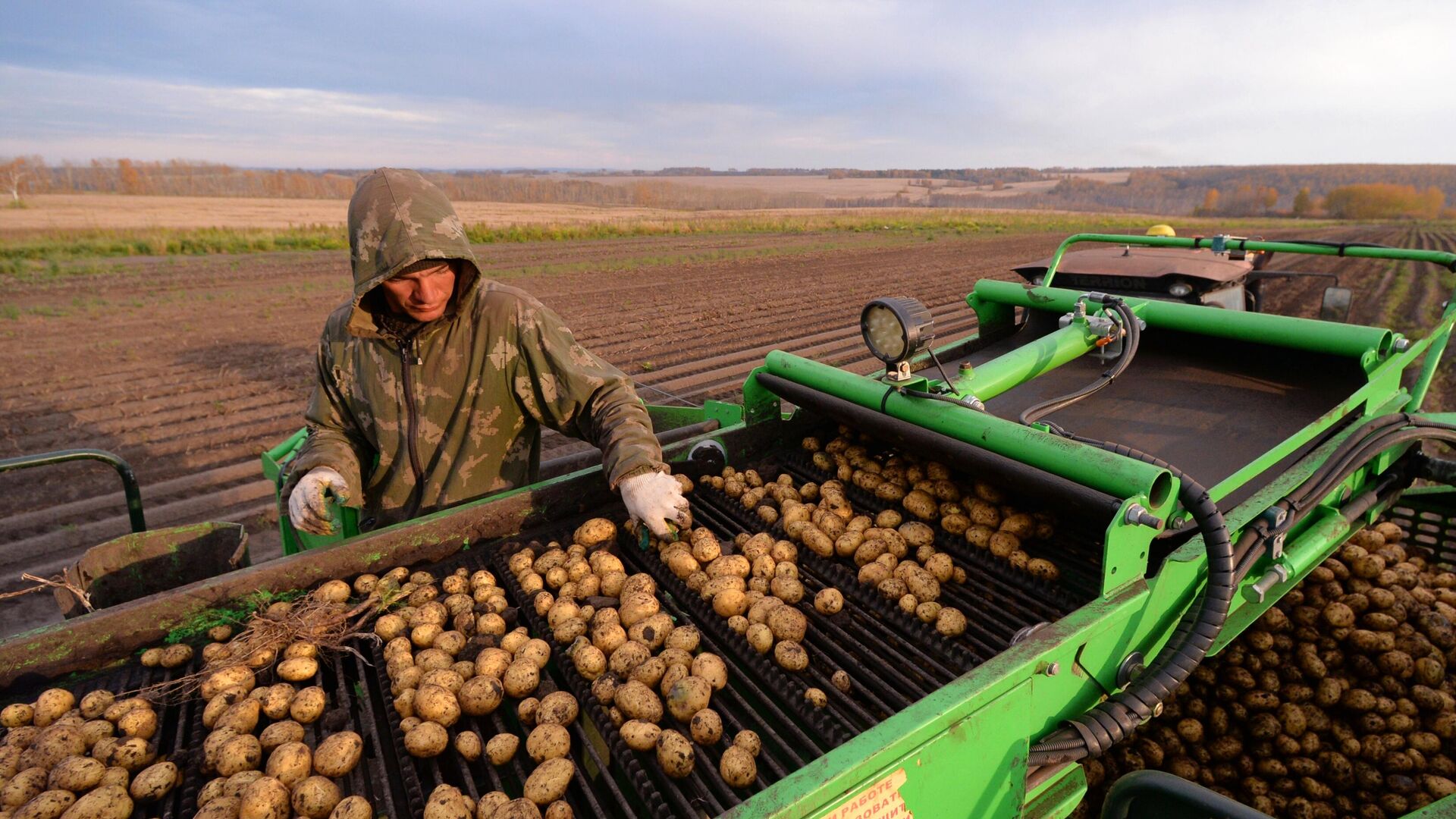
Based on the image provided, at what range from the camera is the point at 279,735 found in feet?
5.77

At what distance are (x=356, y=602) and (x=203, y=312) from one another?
1277 cm

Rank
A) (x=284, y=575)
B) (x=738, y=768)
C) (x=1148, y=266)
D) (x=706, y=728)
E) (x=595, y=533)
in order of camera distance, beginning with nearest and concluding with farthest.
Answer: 1. (x=738, y=768)
2. (x=706, y=728)
3. (x=284, y=575)
4. (x=595, y=533)
5. (x=1148, y=266)

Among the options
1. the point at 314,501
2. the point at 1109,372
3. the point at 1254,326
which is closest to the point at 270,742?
the point at 314,501

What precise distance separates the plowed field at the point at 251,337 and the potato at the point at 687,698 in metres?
4.37

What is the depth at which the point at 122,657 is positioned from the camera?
2.04 meters

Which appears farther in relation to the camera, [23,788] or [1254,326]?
[1254,326]

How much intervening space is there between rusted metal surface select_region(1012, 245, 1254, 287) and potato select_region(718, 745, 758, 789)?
4.55 metres

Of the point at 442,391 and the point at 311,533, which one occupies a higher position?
the point at 442,391

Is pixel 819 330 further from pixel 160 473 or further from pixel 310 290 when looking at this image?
pixel 310 290

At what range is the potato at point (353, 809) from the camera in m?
→ 1.51

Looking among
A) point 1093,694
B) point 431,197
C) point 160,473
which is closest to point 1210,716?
point 1093,694

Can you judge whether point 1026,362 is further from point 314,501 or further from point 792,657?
point 314,501

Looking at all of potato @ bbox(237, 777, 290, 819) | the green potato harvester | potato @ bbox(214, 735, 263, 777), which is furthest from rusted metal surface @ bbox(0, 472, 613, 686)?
potato @ bbox(237, 777, 290, 819)

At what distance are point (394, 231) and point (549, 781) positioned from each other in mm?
1823
